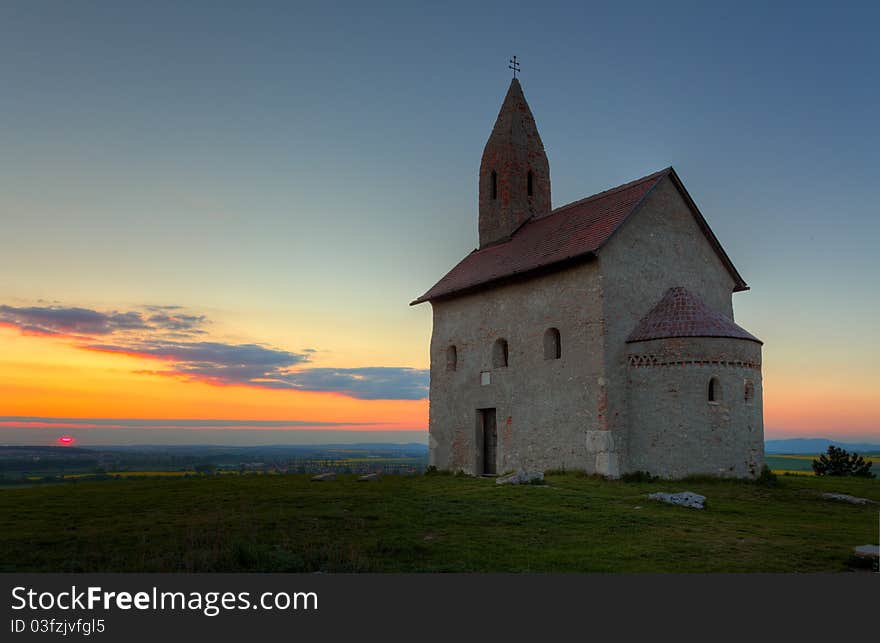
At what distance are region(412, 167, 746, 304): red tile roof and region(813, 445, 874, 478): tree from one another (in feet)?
40.3

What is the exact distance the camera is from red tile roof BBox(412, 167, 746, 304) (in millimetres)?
24047

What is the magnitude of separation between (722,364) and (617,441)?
4.15 metres

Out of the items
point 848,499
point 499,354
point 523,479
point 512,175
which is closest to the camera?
point 848,499

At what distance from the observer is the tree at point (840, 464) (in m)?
32.8

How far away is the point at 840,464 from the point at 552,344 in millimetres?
18715

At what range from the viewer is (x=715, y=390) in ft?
73.0

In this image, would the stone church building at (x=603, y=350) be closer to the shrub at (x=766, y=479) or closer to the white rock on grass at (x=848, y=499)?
the shrub at (x=766, y=479)

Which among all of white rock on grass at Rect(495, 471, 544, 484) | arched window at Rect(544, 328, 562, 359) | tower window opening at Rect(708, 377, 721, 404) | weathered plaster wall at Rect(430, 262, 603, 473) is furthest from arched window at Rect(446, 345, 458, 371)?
tower window opening at Rect(708, 377, 721, 404)

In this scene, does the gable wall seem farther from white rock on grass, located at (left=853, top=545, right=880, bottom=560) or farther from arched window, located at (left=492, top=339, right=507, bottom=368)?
white rock on grass, located at (left=853, top=545, right=880, bottom=560)

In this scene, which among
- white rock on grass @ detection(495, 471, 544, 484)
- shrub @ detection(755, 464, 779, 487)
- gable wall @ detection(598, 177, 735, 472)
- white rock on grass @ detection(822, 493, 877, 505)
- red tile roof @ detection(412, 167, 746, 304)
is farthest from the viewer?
red tile roof @ detection(412, 167, 746, 304)

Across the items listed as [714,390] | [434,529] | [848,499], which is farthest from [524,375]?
[434,529]

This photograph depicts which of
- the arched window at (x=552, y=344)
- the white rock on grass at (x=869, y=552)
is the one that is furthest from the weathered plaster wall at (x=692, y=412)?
the white rock on grass at (x=869, y=552)

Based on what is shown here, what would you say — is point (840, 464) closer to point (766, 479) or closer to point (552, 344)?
point (766, 479)

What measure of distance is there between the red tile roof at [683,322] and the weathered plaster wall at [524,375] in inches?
74.2
